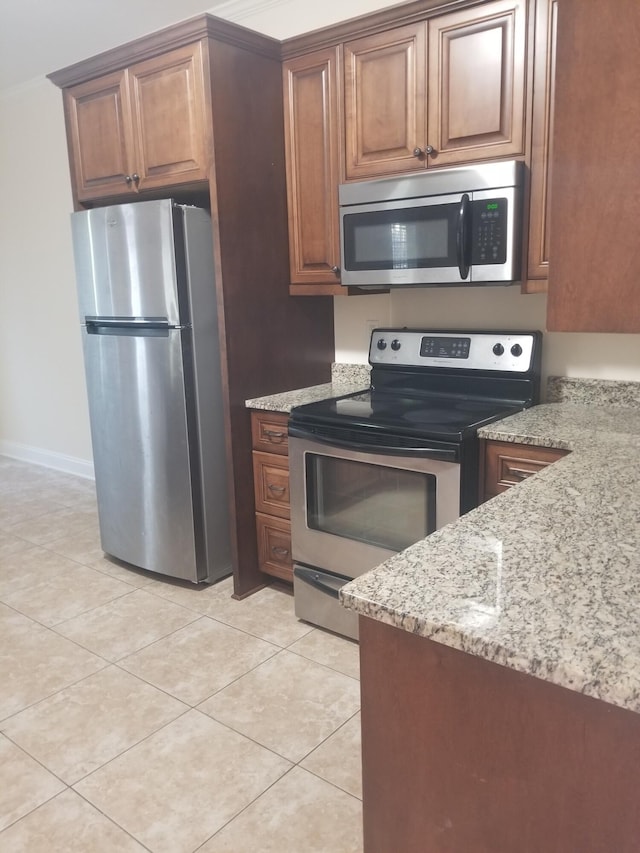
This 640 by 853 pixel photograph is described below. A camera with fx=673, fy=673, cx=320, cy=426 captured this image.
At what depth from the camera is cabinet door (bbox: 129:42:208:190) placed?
2510mm

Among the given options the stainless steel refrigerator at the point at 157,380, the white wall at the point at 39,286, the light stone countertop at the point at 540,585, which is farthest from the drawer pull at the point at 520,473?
the white wall at the point at 39,286

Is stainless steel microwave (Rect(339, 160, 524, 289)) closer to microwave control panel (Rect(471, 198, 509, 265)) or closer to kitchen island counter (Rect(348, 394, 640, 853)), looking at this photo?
microwave control panel (Rect(471, 198, 509, 265))

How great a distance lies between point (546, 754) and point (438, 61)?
7.17 ft

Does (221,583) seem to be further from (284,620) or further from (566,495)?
(566,495)

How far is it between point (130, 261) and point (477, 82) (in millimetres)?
1472

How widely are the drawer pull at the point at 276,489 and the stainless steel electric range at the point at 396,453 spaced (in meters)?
0.16

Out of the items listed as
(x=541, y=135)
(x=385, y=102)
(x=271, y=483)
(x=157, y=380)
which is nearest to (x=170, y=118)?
(x=385, y=102)

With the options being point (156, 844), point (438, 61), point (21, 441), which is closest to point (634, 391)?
point (438, 61)

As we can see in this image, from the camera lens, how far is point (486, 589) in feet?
3.28

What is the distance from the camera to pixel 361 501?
2.43m

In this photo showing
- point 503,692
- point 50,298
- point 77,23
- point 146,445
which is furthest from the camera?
point 50,298

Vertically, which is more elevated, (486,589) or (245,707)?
(486,589)

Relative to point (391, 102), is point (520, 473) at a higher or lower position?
lower

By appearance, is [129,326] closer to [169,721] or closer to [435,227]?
[435,227]
